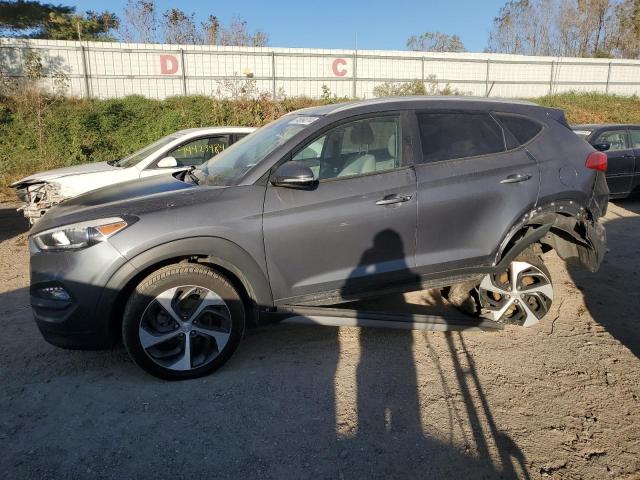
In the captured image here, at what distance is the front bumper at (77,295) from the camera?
9.78 ft

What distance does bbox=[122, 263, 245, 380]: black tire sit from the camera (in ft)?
10.1

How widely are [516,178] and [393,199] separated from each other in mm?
1086

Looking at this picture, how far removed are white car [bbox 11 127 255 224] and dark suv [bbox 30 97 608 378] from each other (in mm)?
2978

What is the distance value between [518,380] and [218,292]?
2.15 meters

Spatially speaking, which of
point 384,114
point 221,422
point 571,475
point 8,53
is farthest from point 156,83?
point 571,475

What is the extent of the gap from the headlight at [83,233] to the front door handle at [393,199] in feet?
5.61

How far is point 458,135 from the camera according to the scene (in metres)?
3.82

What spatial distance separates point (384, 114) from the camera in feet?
12.1

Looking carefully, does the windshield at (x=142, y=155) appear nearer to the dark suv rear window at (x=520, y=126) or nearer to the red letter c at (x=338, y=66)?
the dark suv rear window at (x=520, y=126)

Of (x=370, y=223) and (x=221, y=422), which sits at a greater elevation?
(x=370, y=223)

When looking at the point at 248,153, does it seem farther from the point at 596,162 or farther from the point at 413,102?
the point at 596,162

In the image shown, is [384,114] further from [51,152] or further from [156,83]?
[156,83]

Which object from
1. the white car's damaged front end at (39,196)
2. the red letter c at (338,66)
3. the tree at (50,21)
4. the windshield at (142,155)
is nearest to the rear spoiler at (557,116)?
the windshield at (142,155)

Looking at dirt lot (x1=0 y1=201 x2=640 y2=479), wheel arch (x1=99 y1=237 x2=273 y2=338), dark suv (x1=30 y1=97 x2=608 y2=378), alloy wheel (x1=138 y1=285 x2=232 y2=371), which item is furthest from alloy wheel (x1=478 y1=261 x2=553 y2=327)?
alloy wheel (x1=138 y1=285 x2=232 y2=371)
